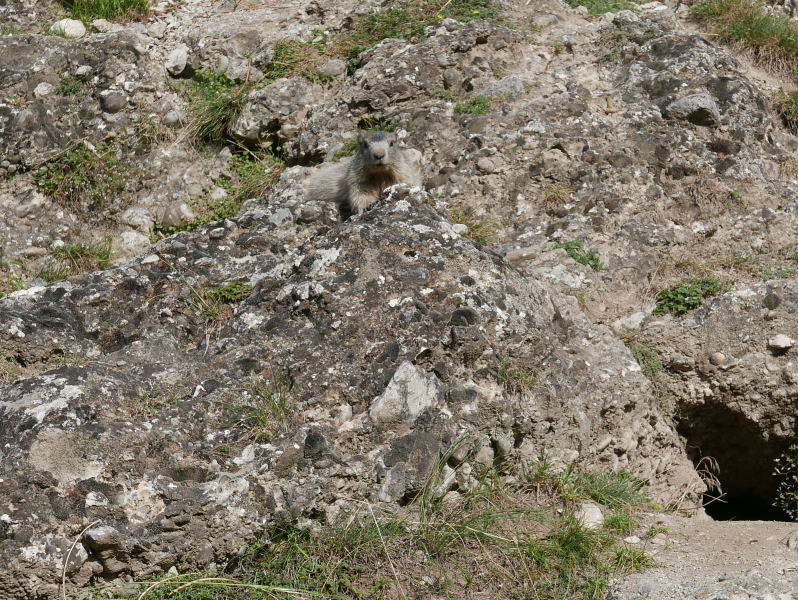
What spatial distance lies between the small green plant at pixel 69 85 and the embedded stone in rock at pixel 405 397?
5006 mm

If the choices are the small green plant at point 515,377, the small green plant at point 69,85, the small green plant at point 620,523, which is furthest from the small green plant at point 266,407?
the small green plant at point 69,85

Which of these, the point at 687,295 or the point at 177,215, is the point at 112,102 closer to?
the point at 177,215

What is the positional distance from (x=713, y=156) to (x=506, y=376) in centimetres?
331

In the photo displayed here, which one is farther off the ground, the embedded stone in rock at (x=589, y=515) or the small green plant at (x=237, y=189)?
the embedded stone in rock at (x=589, y=515)

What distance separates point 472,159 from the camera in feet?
22.2

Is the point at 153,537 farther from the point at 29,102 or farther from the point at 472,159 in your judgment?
the point at 29,102

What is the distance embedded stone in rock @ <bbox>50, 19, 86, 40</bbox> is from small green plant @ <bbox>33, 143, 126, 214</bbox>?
1.65 meters

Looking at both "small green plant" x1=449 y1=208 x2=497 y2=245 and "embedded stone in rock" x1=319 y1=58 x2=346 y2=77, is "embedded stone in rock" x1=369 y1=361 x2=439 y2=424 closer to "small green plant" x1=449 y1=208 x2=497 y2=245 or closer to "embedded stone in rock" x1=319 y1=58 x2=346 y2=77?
"small green plant" x1=449 y1=208 x2=497 y2=245

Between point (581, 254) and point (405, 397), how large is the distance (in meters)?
2.39

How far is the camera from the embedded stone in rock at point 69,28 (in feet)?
27.0

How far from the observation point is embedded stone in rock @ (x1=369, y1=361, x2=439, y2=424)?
4152mm

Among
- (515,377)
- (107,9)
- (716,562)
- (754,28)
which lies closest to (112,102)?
(107,9)

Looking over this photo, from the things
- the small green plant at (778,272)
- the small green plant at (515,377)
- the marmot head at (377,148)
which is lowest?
the marmot head at (377,148)

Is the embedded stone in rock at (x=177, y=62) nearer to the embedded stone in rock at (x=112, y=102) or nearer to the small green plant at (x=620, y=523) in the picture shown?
the embedded stone in rock at (x=112, y=102)
